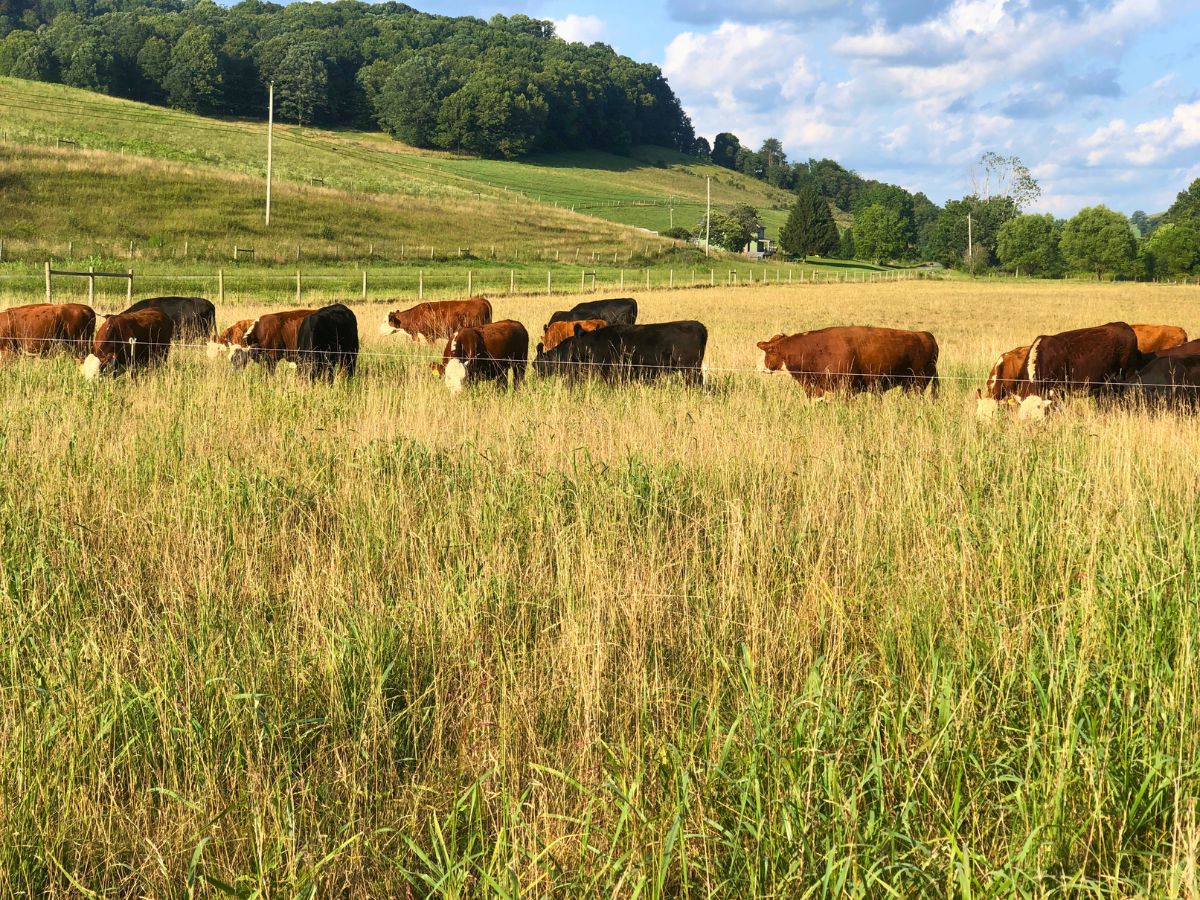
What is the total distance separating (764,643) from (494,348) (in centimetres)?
1025

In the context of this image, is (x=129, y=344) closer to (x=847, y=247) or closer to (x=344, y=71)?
(x=847, y=247)

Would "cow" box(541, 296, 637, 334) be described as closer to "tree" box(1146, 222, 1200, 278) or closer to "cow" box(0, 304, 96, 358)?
"cow" box(0, 304, 96, 358)

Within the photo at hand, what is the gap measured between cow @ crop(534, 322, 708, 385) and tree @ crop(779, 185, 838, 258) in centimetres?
9930

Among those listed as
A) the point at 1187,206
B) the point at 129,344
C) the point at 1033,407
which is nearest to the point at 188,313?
the point at 129,344

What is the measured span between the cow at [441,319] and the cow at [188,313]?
10.4 ft

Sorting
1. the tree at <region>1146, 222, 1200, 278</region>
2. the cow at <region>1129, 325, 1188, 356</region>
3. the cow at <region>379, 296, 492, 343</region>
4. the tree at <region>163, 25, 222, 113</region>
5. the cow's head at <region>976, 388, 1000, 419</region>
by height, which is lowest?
the cow's head at <region>976, 388, 1000, 419</region>

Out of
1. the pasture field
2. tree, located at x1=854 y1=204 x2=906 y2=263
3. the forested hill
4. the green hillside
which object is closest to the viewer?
the pasture field

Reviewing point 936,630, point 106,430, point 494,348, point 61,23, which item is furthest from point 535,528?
point 61,23

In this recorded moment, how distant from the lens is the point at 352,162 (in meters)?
89.1

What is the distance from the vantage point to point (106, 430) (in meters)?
7.83

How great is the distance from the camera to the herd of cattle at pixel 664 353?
10.9m

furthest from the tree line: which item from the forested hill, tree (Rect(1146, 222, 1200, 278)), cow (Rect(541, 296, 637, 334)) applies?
cow (Rect(541, 296, 637, 334))

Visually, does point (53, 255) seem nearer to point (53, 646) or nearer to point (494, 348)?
point (494, 348)

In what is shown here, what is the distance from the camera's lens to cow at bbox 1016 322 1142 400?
10.8 meters
